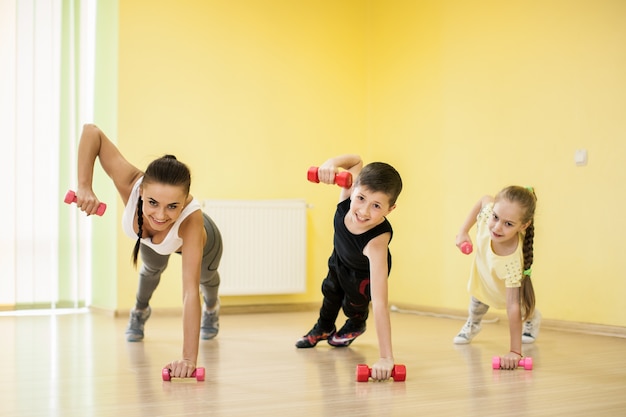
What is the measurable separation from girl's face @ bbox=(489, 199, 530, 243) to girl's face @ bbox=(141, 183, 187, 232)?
123 cm

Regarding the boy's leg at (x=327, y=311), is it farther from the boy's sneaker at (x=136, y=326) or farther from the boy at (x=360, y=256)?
the boy's sneaker at (x=136, y=326)

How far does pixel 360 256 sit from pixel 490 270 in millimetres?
681

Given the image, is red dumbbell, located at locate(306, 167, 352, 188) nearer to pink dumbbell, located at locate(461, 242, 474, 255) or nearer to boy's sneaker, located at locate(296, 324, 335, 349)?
pink dumbbell, located at locate(461, 242, 474, 255)

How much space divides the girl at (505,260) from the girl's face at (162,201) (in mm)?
1181

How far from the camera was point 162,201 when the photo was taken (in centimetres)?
250

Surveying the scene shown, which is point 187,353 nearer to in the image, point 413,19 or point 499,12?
point 499,12

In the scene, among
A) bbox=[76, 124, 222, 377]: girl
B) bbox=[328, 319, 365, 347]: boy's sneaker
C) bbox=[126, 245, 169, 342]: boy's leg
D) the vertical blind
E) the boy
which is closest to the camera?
bbox=[76, 124, 222, 377]: girl

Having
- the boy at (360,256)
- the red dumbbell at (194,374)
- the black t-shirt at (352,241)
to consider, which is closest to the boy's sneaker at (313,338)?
the boy at (360,256)

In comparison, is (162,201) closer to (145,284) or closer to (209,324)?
(145,284)

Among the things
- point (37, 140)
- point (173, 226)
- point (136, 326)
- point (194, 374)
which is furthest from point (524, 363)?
point (37, 140)

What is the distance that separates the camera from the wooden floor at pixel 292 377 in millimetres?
2139

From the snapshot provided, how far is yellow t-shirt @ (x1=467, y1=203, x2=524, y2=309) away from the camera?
3117 mm

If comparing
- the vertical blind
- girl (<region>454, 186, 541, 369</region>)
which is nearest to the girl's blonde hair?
girl (<region>454, 186, 541, 369</region>)

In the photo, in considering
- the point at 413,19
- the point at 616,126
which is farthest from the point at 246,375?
the point at 413,19
